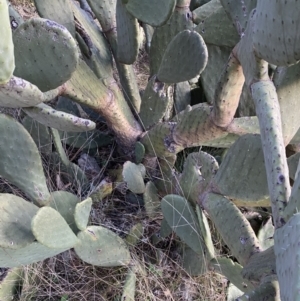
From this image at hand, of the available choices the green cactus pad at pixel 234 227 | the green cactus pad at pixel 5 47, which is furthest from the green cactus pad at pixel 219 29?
the green cactus pad at pixel 5 47

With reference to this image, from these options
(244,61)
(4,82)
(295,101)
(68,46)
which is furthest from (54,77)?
(295,101)

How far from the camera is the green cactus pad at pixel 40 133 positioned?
1545mm

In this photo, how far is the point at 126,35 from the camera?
4.59 ft

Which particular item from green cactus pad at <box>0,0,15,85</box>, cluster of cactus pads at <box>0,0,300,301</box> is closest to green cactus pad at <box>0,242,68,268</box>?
cluster of cactus pads at <box>0,0,300,301</box>

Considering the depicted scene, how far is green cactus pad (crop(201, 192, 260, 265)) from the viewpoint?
3.44ft

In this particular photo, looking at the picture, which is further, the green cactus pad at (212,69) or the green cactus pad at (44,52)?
the green cactus pad at (212,69)

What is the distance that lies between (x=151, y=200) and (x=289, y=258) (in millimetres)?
969

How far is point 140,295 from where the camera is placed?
4.46ft

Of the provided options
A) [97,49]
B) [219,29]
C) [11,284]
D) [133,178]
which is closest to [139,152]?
[133,178]

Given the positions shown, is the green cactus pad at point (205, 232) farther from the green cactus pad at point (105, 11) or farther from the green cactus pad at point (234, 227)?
the green cactus pad at point (105, 11)

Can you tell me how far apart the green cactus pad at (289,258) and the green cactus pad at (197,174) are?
0.58m

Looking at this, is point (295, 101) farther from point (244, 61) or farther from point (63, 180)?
point (63, 180)

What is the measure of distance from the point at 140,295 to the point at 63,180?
553 millimetres

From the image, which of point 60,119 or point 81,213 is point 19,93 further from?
point 81,213
